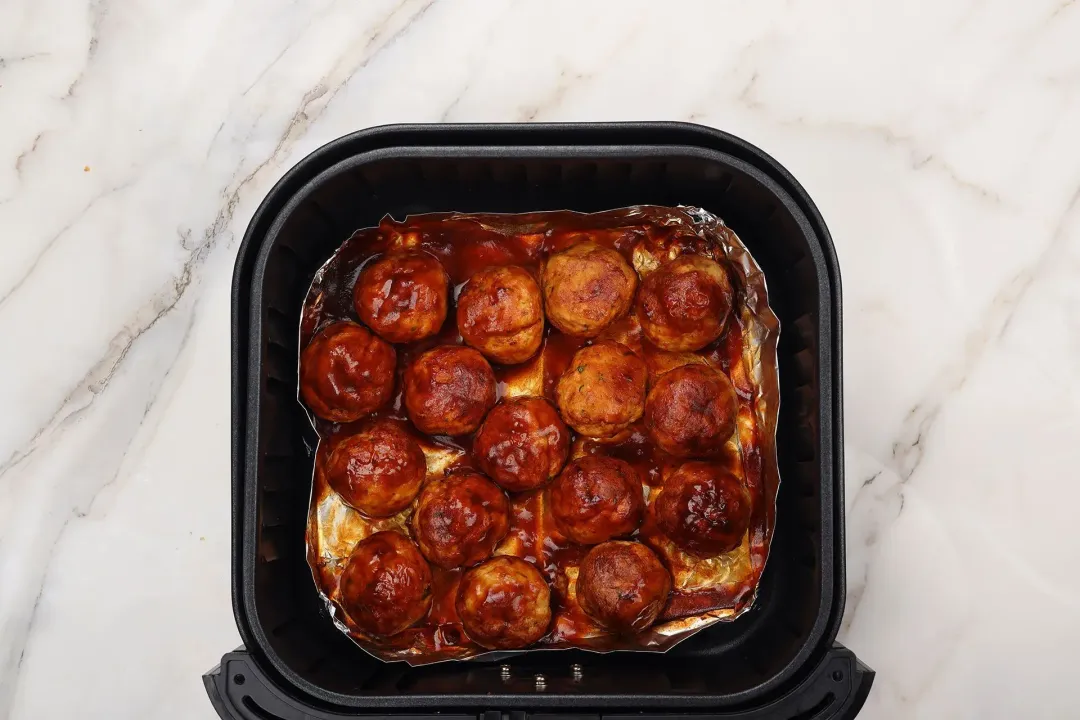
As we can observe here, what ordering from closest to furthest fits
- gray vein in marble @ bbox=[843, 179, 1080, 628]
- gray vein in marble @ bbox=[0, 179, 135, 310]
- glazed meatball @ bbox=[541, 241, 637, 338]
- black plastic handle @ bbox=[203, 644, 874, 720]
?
black plastic handle @ bbox=[203, 644, 874, 720] → glazed meatball @ bbox=[541, 241, 637, 338] → gray vein in marble @ bbox=[843, 179, 1080, 628] → gray vein in marble @ bbox=[0, 179, 135, 310]

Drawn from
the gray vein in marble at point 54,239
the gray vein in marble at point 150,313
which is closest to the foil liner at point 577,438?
the gray vein in marble at point 150,313

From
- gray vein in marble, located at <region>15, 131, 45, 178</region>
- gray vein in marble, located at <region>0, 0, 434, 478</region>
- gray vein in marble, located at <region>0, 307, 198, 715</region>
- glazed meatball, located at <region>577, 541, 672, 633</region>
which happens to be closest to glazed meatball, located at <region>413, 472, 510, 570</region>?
glazed meatball, located at <region>577, 541, 672, 633</region>

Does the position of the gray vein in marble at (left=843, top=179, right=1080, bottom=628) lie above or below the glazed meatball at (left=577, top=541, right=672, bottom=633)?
above

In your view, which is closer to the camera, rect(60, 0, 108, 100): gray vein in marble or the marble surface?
the marble surface

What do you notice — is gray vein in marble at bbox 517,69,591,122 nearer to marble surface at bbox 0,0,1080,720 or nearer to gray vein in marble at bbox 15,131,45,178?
marble surface at bbox 0,0,1080,720

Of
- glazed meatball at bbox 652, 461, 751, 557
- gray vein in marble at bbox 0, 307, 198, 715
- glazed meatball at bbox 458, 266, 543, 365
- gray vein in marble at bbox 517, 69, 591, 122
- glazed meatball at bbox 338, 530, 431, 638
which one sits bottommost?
gray vein in marble at bbox 0, 307, 198, 715

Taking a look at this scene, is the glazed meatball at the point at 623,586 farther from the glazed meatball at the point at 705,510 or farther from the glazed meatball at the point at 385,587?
the glazed meatball at the point at 385,587

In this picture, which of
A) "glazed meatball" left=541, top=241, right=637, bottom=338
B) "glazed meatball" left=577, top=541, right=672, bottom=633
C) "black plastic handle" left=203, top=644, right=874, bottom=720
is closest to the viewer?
"black plastic handle" left=203, top=644, right=874, bottom=720

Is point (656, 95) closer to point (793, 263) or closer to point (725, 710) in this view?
point (793, 263)
